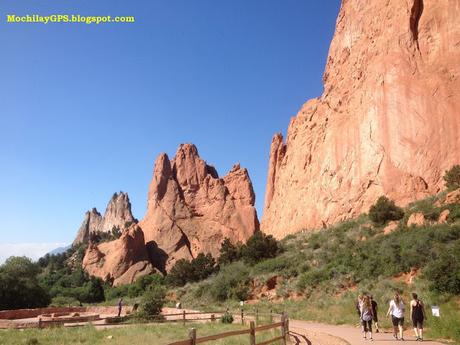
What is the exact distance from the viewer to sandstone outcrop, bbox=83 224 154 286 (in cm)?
6569

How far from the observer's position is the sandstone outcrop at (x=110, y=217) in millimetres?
131825

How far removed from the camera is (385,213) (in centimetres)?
3725

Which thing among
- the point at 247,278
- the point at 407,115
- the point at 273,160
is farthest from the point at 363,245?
the point at 273,160

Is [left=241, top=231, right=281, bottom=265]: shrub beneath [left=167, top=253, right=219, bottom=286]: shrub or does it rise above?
above

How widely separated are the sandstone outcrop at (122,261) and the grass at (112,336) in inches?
1795

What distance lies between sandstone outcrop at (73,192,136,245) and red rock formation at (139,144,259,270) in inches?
1902

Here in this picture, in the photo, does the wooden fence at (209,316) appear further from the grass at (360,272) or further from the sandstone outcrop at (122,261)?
the sandstone outcrop at (122,261)

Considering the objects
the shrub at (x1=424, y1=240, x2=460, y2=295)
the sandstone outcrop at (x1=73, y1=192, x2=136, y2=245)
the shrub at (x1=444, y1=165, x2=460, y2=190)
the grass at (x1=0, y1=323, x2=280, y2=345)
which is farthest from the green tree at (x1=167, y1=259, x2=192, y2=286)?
the sandstone outcrop at (x1=73, y1=192, x2=136, y2=245)

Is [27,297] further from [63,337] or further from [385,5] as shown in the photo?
[385,5]

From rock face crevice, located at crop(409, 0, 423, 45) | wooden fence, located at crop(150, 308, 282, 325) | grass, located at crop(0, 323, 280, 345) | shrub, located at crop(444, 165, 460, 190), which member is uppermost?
rock face crevice, located at crop(409, 0, 423, 45)

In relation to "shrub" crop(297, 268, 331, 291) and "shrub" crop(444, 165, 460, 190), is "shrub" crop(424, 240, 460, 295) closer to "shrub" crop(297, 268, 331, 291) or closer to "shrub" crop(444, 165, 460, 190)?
"shrub" crop(297, 268, 331, 291)

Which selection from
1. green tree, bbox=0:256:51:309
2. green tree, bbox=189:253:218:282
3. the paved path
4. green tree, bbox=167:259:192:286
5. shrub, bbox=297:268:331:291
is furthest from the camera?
green tree, bbox=167:259:192:286

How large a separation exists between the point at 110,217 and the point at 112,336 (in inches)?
4774

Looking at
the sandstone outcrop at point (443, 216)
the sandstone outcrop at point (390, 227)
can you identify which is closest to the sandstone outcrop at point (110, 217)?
the sandstone outcrop at point (390, 227)
